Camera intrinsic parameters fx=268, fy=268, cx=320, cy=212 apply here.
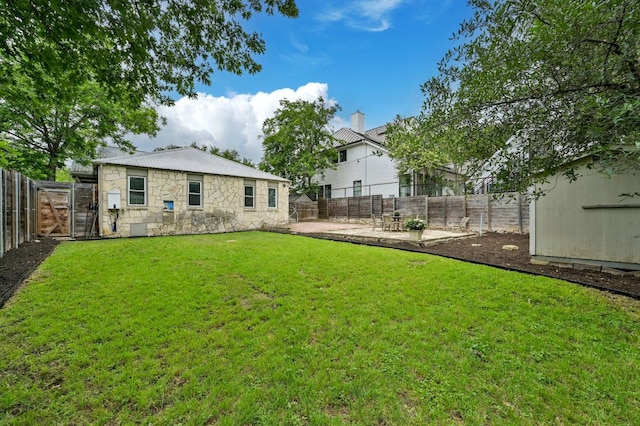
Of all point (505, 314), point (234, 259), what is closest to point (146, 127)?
point (234, 259)

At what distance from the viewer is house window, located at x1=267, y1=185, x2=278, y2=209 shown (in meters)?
15.0

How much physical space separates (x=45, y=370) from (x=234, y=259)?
4.07m

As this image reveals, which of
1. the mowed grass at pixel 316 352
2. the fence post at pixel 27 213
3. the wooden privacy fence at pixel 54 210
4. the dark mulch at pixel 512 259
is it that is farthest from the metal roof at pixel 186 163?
the mowed grass at pixel 316 352

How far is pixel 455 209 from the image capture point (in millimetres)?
13250

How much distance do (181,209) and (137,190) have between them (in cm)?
180

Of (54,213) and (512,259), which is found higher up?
(54,213)

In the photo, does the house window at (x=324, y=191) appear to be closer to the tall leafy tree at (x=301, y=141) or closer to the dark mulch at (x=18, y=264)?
the tall leafy tree at (x=301, y=141)

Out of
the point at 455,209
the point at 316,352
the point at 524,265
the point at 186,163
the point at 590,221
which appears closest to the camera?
the point at 316,352

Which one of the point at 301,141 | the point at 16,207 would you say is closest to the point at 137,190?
the point at 16,207

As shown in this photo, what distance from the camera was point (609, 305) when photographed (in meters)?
3.64

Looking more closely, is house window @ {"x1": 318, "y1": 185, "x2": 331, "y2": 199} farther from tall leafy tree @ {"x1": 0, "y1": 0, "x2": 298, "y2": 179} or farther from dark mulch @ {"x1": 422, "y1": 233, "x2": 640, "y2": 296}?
tall leafy tree @ {"x1": 0, "y1": 0, "x2": 298, "y2": 179}

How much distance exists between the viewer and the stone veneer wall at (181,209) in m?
10.3

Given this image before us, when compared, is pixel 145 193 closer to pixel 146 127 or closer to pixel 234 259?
pixel 234 259

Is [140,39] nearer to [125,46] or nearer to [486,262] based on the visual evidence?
[125,46]
